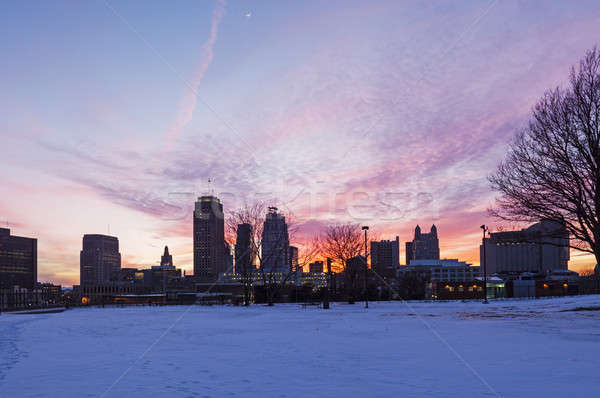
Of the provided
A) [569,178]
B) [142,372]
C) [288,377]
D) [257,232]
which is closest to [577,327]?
[569,178]

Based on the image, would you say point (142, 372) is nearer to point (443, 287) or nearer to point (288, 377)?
point (288, 377)

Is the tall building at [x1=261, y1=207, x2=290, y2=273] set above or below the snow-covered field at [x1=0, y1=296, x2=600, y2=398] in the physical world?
above

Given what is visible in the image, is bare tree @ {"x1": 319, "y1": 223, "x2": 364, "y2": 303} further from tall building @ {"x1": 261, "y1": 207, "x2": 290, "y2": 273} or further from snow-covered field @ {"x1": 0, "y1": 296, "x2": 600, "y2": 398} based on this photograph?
snow-covered field @ {"x1": 0, "y1": 296, "x2": 600, "y2": 398}

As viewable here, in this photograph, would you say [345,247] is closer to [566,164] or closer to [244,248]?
[244,248]

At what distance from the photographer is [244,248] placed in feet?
187

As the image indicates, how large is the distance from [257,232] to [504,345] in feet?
133

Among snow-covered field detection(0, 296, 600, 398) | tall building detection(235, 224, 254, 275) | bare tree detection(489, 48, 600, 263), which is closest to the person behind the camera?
snow-covered field detection(0, 296, 600, 398)

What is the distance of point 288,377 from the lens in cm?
1058

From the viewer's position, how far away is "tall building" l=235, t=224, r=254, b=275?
53.9 m

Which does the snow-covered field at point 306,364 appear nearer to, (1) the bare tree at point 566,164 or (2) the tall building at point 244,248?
(1) the bare tree at point 566,164

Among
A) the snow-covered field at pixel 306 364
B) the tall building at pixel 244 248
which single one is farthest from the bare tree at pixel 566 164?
the tall building at pixel 244 248

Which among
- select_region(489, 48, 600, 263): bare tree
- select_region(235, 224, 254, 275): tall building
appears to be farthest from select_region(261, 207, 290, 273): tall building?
select_region(489, 48, 600, 263): bare tree

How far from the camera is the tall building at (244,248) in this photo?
53.9 m

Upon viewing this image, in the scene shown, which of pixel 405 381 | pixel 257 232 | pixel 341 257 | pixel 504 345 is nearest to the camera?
pixel 405 381
